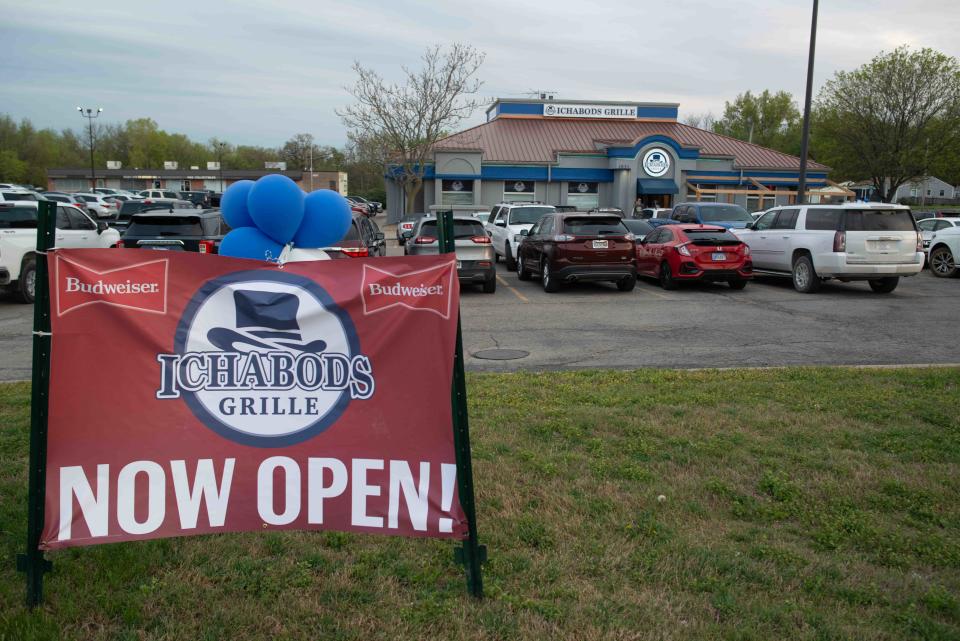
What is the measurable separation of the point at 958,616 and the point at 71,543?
4.04 meters

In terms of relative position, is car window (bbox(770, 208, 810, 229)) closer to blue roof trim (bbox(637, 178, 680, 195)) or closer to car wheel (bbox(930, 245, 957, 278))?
car wheel (bbox(930, 245, 957, 278))

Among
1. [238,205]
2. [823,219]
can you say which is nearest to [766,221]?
[823,219]

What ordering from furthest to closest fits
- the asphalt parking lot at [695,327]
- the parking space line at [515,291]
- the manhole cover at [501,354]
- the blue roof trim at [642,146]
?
the blue roof trim at [642,146] < the parking space line at [515,291] < the manhole cover at [501,354] < the asphalt parking lot at [695,327]

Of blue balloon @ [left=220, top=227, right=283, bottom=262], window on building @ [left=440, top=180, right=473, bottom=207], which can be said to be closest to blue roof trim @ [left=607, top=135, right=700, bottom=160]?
window on building @ [left=440, top=180, right=473, bottom=207]

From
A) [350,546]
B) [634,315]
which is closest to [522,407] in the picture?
[350,546]

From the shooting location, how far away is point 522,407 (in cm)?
682

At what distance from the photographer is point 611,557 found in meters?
4.06

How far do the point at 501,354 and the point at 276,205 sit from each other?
17.0 ft

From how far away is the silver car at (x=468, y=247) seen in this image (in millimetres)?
15664

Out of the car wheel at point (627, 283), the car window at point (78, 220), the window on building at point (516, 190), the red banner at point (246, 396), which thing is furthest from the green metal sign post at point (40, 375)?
the window on building at point (516, 190)

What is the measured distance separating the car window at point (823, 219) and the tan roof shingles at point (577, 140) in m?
27.3

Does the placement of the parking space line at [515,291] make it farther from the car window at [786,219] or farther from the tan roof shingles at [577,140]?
the tan roof shingles at [577,140]

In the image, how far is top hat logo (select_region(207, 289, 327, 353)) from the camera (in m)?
3.49

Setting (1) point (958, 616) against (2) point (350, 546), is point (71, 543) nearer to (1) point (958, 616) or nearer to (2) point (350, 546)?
(2) point (350, 546)
